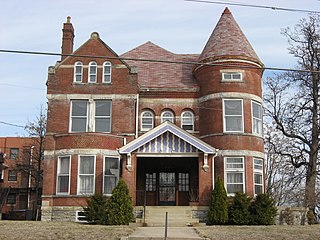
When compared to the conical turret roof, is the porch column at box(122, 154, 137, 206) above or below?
below

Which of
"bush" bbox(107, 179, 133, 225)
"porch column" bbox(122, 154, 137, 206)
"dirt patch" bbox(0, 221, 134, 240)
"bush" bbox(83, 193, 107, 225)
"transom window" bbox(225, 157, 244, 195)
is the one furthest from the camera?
"transom window" bbox(225, 157, 244, 195)

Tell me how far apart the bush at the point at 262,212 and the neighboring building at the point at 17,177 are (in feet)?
103

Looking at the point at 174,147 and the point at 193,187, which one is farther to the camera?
the point at 193,187

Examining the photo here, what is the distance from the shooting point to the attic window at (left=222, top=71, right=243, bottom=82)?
28734 millimetres

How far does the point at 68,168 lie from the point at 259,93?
1256cm

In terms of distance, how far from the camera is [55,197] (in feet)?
90.2

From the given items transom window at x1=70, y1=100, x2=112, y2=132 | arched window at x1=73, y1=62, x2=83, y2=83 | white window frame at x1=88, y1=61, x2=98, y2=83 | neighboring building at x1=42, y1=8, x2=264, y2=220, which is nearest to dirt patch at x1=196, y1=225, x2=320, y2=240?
neighboring building at x1=42, y1=8, x2=264, y2=220

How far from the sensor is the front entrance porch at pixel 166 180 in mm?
29094

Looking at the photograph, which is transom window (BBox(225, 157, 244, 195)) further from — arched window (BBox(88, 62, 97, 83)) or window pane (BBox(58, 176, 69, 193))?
arched window (BBox(88, 62, 97, 83))

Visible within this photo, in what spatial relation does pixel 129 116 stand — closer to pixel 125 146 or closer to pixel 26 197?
pixel 125 146

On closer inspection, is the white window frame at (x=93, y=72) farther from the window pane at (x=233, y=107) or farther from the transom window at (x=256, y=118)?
the transom window at (x=256, y=118)

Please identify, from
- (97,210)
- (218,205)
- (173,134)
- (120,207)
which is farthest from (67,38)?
(218,205)

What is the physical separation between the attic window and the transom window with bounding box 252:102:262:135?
180 centimetres

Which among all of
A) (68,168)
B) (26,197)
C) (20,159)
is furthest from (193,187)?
(20,159)
